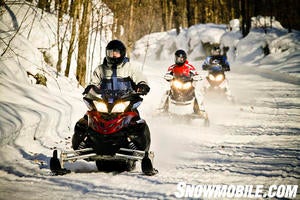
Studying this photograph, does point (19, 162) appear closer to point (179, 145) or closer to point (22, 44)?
point (179, 145)

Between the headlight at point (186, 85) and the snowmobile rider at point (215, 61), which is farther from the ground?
the snowmobile rider at point (215, 61)

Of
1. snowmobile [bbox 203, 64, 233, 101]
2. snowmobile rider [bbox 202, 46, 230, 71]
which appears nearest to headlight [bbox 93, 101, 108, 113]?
snowmobile [bbox 203, 64, 233, 101]

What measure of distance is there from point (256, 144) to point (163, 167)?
6.77ft

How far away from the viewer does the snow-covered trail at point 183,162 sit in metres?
3.76

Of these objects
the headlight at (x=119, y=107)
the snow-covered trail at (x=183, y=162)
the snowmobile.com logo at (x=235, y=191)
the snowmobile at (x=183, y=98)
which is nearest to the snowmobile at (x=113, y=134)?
the headlight at (x=119, y=107)

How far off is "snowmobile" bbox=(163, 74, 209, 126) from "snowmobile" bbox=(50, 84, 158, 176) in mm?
3915

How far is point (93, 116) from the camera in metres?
4.34

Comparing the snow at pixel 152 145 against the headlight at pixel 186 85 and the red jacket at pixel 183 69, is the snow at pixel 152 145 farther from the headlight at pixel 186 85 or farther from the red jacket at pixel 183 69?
the red jacket at pixel 183 69

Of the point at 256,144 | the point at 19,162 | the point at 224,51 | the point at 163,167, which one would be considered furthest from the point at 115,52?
the point at 224,51

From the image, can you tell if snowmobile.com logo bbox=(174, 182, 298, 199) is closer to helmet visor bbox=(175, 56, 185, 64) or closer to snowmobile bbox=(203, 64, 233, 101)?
helmet visor bbox=(175, 56, 185, 64)

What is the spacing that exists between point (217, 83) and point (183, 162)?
7247 millimetres

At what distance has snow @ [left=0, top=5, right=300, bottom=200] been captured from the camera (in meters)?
3.90

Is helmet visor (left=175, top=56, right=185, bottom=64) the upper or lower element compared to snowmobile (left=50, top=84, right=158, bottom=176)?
upper

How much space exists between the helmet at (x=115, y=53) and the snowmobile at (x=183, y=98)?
3.41m
